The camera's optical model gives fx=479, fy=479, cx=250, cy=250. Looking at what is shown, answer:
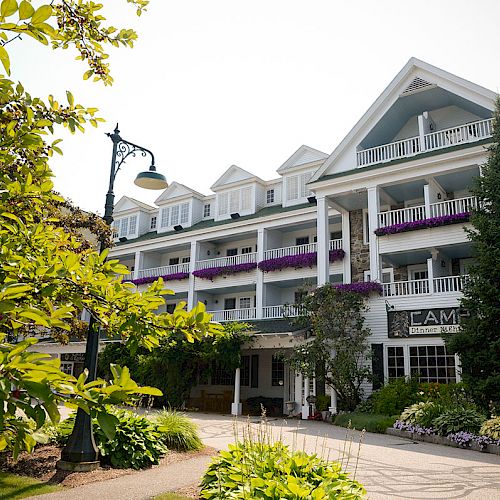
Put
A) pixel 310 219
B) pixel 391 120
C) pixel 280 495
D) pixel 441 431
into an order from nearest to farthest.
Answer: pixel 280 495, pixel 441 431, pixel 391 120, pixel 310 219

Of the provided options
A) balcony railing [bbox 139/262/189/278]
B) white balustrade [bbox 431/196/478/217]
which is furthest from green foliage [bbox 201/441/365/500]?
balcony railing [bbox 139/262/189/278]

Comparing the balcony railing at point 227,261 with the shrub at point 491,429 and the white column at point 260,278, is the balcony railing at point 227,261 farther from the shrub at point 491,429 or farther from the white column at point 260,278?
the shrub at point 491,429

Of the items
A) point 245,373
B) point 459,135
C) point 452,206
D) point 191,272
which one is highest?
point 459,135

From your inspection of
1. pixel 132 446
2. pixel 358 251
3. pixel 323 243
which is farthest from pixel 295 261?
pixel 132 446

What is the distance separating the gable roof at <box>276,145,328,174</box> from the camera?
2630 centimetres

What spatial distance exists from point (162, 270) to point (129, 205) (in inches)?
288

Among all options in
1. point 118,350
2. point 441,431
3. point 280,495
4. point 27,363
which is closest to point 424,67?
point 441,431

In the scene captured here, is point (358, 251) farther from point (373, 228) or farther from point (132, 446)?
point (132, 446)

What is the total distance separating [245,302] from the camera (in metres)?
27.7

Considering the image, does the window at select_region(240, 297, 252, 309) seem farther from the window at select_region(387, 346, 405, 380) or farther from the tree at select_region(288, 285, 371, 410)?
the window at select_region(387, 346, 405, 380)

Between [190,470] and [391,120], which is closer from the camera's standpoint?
[190,470]

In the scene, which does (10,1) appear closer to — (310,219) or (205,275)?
(310,219)

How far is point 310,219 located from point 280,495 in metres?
20.6

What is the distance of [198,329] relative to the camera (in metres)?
3.06
